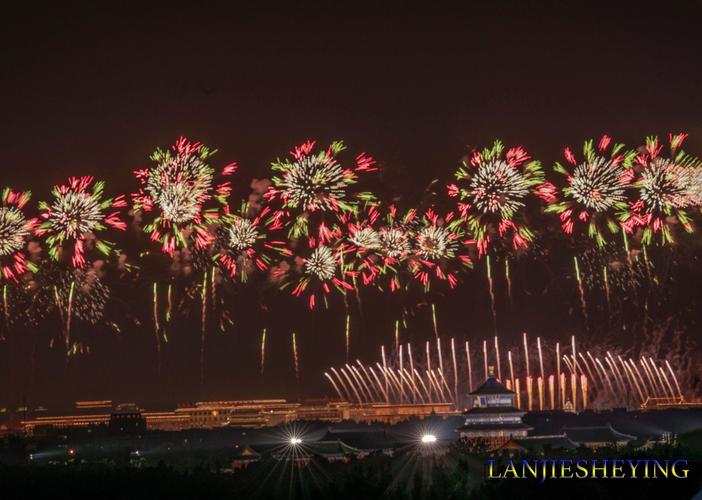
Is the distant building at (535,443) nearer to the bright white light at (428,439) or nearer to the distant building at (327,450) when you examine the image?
the bright white light at (428,439)

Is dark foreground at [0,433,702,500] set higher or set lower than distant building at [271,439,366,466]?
lower

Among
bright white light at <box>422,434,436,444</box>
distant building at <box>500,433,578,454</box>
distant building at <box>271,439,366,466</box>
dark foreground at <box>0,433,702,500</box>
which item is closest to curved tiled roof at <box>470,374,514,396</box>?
bright white light at <box>422,434,436,444</box>

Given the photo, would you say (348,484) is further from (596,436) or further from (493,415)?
(493,415)

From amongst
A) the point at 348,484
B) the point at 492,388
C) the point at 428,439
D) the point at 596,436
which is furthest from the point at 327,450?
the point at 348,484

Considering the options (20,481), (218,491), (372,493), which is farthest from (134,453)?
(372,493)

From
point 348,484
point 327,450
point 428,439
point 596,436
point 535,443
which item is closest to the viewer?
point 348,484

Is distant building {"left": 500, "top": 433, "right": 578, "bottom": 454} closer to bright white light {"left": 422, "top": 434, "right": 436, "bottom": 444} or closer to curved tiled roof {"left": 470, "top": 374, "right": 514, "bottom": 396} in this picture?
curved tiled roof {"left": 470, "top": 374, "right": 514, "bottom": 396}
